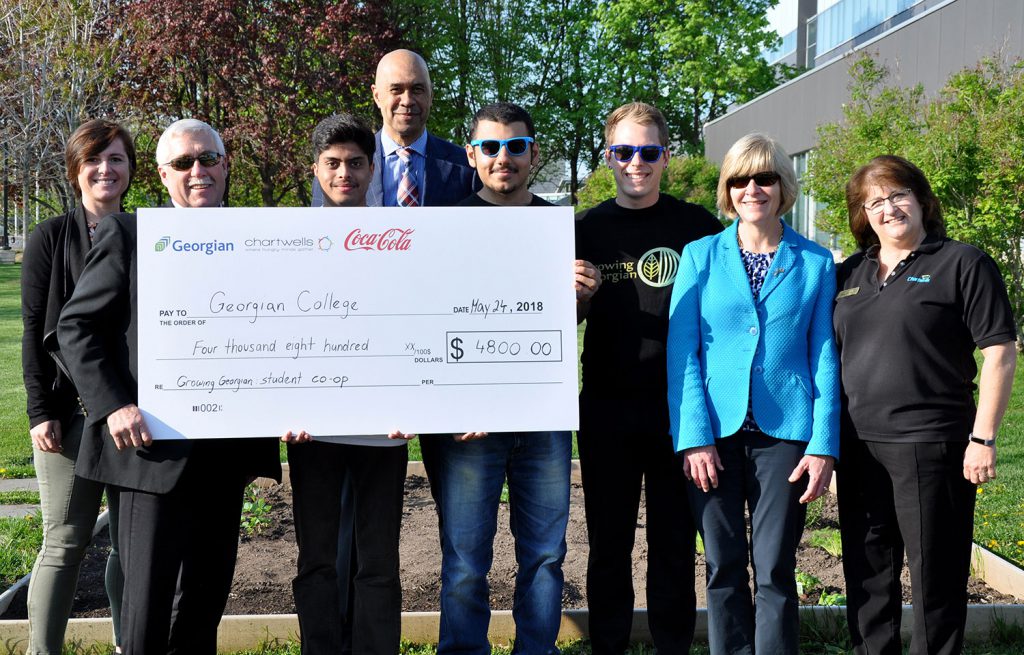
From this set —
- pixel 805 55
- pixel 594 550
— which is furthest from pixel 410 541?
pixel 805 55

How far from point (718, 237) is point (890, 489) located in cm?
124

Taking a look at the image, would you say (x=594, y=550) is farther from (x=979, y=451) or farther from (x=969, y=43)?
(x=969, y=43)

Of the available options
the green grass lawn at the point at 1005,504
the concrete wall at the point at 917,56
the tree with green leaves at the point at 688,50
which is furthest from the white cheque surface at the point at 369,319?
the tree with green leaves at the point at 688,50

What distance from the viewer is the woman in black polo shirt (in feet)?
11.5

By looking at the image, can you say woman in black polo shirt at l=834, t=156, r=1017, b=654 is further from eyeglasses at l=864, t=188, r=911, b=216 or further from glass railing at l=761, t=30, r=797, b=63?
glass railing at l=761, t=30, r=797, b=63

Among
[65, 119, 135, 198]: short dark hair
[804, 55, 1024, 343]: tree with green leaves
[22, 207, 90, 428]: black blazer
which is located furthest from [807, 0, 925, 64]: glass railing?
[22, 207, 90, 428]: black blazer

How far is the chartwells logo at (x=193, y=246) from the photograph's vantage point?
343 cm

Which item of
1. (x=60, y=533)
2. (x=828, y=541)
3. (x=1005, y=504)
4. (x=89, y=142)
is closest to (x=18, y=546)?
(x=60, y=533)

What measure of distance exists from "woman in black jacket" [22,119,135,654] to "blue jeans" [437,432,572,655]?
1.43 metres

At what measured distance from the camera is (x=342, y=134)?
3711mm

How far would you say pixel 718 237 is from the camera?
12.1 ft

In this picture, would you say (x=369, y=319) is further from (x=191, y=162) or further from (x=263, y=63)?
(x=263, y=63)

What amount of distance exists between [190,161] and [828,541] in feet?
13.4

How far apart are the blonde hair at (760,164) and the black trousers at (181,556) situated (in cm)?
229
